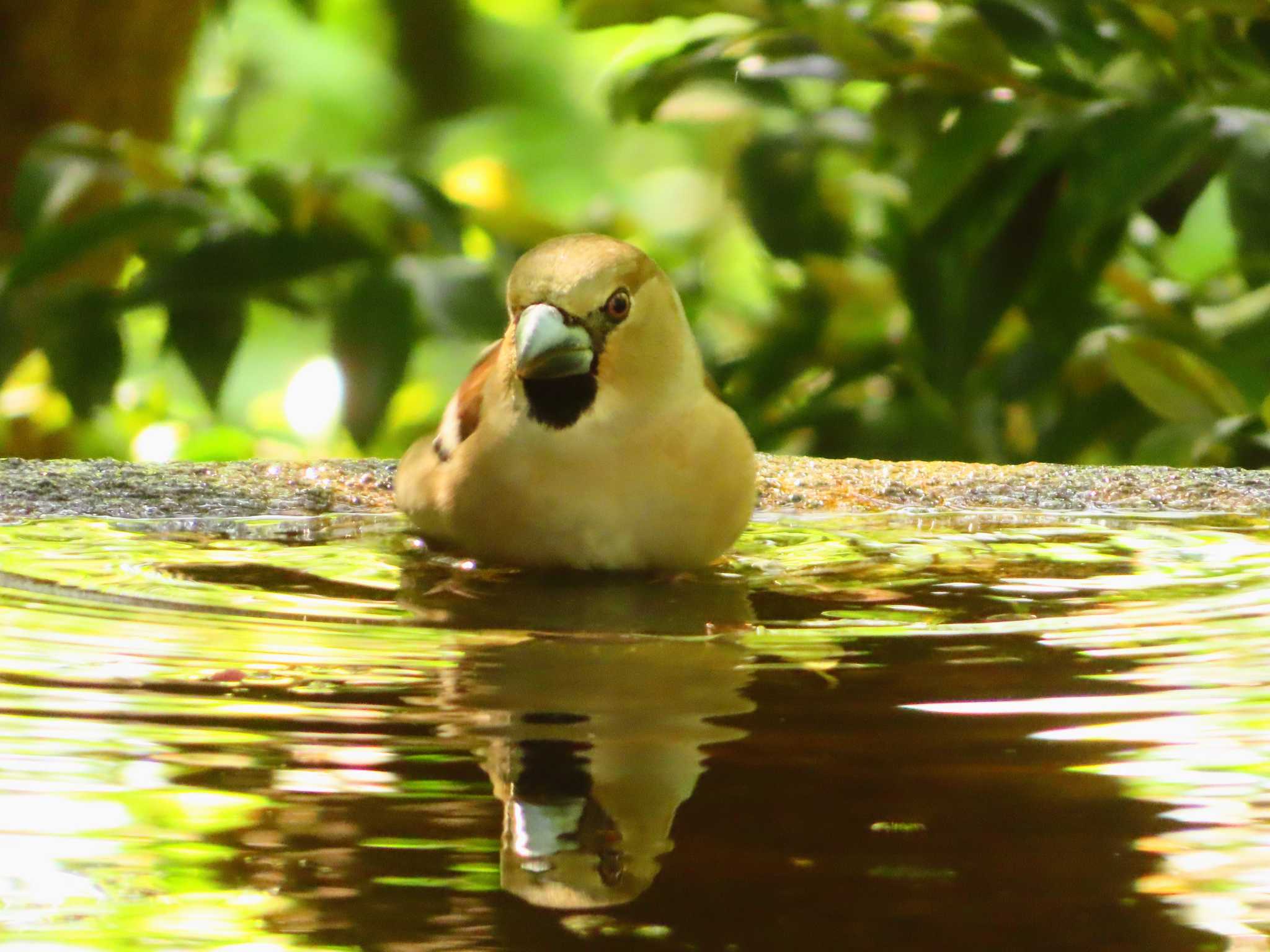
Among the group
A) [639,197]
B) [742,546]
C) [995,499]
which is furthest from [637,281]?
[639,197]

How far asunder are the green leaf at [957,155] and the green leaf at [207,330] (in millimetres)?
1064

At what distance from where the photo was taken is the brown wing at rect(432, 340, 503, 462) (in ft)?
5.98

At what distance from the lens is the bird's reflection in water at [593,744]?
2.47 feet

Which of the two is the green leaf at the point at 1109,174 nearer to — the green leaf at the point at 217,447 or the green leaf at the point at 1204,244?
the green leaf at the point at 1204,244

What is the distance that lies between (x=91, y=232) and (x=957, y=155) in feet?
4.26

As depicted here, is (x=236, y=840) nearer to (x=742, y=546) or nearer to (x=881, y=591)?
(x=881, y=591)

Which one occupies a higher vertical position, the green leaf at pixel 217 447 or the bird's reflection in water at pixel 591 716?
the green leaf at pixel 217 447

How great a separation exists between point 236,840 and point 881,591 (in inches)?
34.0

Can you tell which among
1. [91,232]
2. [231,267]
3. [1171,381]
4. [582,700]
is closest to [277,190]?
[231,267]

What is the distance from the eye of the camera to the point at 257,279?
275cm

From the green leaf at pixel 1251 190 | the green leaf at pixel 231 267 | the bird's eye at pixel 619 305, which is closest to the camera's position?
the bird's eye at pixel 619 305

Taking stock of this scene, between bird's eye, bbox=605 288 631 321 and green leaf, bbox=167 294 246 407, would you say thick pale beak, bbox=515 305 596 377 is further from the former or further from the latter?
green leaf, bbox=167 294 246 407

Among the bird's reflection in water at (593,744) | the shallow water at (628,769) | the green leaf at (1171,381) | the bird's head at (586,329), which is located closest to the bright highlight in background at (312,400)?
the green leaf at (1171,381)

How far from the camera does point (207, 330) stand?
2.79m
